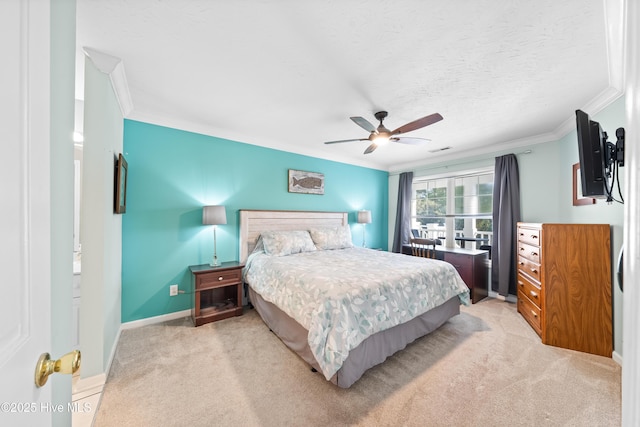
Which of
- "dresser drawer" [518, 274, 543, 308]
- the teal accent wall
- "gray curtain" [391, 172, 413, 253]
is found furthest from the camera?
"gray curtain" [391, 172, 413, 253]

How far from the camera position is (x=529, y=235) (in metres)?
2.90

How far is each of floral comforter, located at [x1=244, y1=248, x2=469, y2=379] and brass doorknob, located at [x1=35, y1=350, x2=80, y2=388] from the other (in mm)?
1424

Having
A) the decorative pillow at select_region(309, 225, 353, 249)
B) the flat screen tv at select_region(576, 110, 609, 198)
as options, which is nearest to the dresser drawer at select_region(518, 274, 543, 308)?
the flat screen tv at select_region(576, 110, 609, 198)

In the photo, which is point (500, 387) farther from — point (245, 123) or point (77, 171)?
point (77, 171)

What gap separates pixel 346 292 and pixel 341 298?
A: 0.08 metres

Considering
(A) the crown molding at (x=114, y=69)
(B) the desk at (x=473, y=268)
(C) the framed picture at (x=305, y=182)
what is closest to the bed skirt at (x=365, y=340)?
(B) the desk at (x=473, y=268)

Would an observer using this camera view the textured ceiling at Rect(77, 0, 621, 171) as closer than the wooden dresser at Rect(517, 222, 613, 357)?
Yes

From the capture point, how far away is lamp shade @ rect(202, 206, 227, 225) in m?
2.98

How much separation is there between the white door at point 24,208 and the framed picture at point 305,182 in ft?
11.5

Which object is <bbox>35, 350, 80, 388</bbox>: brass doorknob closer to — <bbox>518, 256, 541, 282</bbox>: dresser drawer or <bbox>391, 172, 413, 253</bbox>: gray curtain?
<bbox>518, 256, 541, 282</bbox>: dresser drawer

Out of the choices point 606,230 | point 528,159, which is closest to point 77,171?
point 606,230

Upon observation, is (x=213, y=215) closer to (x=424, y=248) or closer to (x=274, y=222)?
(x=274, y=222)

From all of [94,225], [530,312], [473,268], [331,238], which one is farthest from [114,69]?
[530,312]

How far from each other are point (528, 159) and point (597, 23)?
2.54 metres
